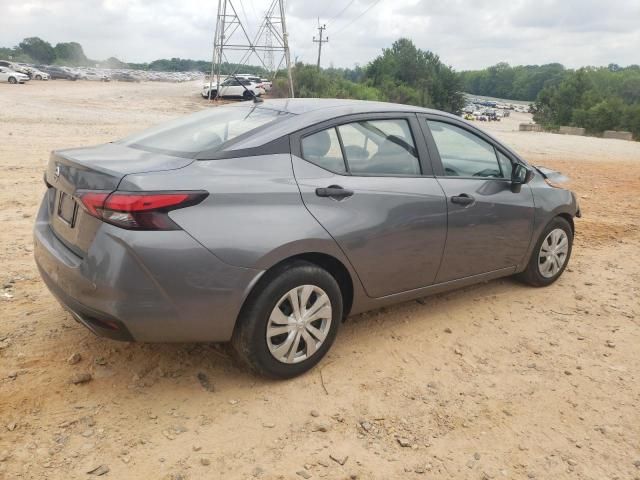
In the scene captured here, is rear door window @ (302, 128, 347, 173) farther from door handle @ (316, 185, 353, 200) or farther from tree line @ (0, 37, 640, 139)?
tree line @ (0, 37, 640, 139)

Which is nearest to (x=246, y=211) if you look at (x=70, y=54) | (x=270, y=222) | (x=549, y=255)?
(x=270, y=222)

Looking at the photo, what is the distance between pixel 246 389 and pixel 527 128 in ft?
139

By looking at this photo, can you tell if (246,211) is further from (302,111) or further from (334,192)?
(302,111)

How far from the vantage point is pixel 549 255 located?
4789mm

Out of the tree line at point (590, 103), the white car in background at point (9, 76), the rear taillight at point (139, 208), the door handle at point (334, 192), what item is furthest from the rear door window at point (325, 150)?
the tree line at point (590, 103)

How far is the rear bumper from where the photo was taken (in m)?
2.62

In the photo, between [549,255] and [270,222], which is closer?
[270,222]

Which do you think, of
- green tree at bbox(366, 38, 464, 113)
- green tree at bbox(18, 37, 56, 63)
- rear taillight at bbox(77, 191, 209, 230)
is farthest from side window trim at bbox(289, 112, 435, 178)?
green tree at bbox(18, 37, 56, 63)

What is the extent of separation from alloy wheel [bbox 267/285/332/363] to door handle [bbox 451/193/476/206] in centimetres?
123

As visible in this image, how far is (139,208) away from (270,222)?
2.16 feet

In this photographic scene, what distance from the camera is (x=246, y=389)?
3113 mm

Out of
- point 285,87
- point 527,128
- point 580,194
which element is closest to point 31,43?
point 285,87

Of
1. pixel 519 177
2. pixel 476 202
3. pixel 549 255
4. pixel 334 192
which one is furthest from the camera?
pixel 549 255

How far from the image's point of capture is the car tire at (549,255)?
4.70 meters
